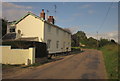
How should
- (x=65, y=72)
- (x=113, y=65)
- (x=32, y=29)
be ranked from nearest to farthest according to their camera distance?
(x=65, y=72), (x=113, y=65), (x=32, y=29)

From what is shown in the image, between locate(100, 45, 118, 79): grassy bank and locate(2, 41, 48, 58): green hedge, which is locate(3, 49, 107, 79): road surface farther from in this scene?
locate(2, 41, 48, 58): green hedge

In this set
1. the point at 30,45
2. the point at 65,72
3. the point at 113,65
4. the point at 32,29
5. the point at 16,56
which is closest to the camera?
the point at 65,72

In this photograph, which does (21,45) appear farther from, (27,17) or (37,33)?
(27,17)

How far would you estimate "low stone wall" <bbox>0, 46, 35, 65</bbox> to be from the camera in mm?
14711

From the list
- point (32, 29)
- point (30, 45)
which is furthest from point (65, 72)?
point (32, 29)

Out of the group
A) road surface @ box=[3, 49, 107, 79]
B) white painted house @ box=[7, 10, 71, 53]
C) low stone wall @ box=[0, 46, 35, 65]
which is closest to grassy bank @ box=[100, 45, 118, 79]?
Result: road surface @ box=[3, 49, 107, 79]

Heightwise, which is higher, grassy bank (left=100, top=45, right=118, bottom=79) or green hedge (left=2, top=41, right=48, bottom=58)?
green hedge (left=2, top=41, right=48, bottom=58)

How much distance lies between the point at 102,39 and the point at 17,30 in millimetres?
57936

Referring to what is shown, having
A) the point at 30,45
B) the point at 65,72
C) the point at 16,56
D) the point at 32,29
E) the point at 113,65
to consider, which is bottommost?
the point at 65,72

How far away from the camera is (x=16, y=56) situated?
14.7 metres

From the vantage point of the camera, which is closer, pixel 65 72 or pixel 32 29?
pixel 65 72

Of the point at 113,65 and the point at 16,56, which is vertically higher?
the point at 16,56

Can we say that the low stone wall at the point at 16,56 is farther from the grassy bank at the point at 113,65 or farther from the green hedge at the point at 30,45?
the grassy bank at the point at 113,65

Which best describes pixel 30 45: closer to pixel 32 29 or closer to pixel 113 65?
pixel 32 29
